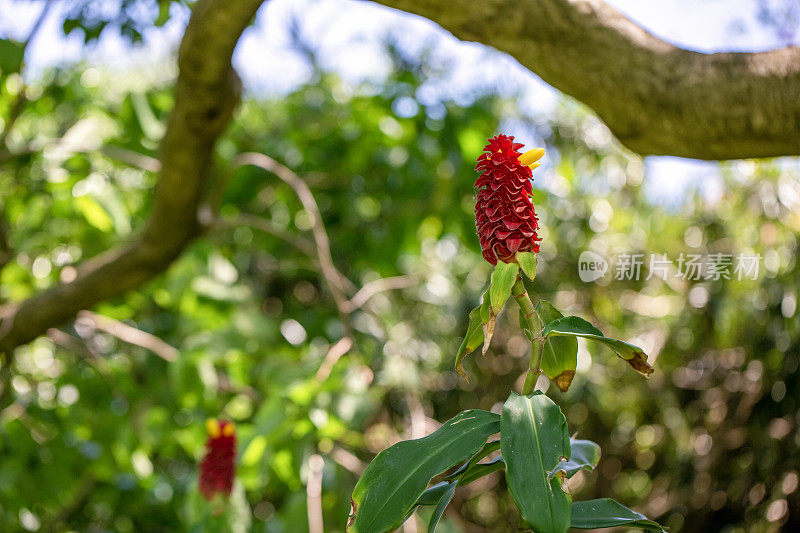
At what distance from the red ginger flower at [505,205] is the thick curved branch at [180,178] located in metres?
0.48

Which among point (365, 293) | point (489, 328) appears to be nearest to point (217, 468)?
point (365, 293)

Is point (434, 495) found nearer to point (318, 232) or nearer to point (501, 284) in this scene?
point (501, 284)

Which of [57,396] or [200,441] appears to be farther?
[57,396]

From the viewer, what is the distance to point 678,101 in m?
0.73

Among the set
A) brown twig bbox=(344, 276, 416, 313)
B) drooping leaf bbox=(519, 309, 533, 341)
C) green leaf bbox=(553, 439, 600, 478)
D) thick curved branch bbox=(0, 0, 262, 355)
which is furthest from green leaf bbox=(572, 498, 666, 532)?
brown twig bbox=(344, 276, 416, 313)

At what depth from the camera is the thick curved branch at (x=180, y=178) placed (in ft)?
3.00

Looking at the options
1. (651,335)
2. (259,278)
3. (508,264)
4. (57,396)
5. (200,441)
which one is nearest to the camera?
(508,264)

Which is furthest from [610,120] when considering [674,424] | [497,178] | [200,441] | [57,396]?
[674,424]

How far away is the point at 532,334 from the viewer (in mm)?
496

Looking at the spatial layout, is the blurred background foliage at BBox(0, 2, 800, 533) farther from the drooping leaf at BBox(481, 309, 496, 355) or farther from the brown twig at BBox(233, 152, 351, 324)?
the drooping leaf at BBox(481, 309, 496, 355)

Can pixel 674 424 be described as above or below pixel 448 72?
below

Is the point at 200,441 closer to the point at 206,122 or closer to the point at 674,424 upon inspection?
the point at 206,122

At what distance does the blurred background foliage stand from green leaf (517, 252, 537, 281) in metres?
0.75

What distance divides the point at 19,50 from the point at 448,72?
3.57 ft
